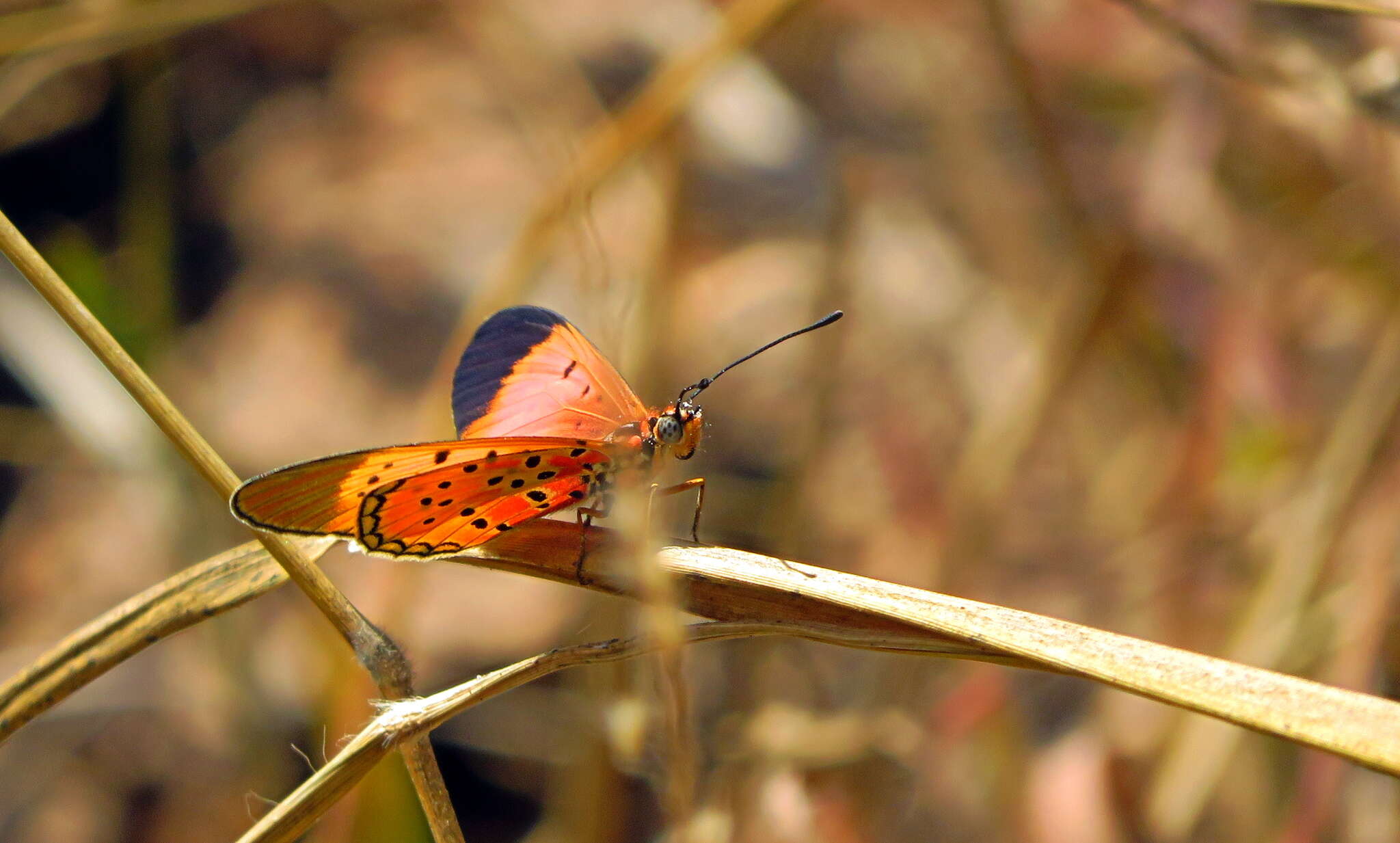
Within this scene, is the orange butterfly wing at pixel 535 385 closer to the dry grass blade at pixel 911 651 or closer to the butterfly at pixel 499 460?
the butterfly at pixel 499 460

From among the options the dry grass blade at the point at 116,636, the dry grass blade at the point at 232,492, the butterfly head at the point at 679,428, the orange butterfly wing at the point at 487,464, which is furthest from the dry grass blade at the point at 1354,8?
the dry grass blade at the point at 116,636

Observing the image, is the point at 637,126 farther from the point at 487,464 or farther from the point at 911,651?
the point at 911,651

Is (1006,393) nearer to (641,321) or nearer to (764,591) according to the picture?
(641,321)

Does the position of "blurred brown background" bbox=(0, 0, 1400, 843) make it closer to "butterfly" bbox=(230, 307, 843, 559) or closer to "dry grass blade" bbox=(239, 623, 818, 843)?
"butterfly" bbox=(230, 307, 843, 559)

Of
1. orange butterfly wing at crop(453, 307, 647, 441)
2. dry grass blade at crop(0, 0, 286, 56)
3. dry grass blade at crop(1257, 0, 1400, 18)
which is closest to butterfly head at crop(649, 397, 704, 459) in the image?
orange butterfly wing at crop(453, 307, 647, 441)

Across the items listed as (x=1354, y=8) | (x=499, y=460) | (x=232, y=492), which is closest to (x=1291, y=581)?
(x=1354, y=8)
